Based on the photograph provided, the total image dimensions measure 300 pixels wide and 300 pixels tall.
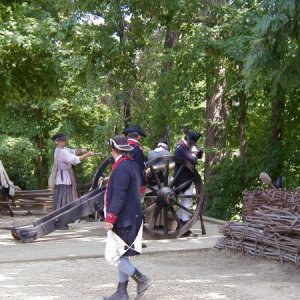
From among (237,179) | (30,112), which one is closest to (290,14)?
(237,179)

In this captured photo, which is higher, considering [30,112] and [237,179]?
[30,112]

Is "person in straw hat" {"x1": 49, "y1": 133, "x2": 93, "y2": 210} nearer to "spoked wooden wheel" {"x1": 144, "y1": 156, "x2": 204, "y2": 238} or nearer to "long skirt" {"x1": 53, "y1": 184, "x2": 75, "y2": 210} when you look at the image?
"long skirt" {"x1": 53, "y1": 184, "x2": 75, "y2": 210}

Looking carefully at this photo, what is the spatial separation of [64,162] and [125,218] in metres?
5.51

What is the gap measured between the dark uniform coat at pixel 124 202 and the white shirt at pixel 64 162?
17.1ft

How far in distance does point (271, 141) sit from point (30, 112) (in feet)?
36.1

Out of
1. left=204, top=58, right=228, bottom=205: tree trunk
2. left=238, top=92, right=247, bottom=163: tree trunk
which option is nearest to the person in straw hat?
left=204, top=58, right=228, bottom=205: tree trunk

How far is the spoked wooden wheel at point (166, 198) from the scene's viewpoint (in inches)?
416

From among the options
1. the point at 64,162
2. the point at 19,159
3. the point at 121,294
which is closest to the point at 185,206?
the point at 64,162

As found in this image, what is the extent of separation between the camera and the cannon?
33.1 feet

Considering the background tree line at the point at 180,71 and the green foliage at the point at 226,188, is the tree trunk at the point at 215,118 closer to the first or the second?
the background tree line at the point at 180,71

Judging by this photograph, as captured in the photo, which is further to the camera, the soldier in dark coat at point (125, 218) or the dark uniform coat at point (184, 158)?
the dark uniform coat at point (184, 158)

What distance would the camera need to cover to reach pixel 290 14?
758 centimetres

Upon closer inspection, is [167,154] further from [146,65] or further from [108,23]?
[146,65]

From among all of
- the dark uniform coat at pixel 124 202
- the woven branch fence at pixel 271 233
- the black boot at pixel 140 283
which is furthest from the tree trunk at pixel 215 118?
the black boot at pixel 140 283
